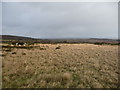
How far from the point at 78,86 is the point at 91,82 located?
89cm

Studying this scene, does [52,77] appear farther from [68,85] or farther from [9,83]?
[9,83]

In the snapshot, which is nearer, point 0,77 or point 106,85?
point 106,85

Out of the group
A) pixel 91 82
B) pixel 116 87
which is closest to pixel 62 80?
pixel 91 82

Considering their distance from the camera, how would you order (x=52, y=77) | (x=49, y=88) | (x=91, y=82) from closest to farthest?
(x=49, y=88)
(x=91, y=82)
(x=52, y=77)

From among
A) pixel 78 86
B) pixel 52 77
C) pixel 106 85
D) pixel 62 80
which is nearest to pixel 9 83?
pixel 52 77

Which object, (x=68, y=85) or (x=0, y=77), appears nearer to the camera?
(x=68, y=85)

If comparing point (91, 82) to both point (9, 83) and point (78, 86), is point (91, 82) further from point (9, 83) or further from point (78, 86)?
point (9, 83)

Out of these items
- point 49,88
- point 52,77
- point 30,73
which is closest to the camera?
point 49,88

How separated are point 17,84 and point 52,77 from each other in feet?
5.87

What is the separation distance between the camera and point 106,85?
5.71 meters

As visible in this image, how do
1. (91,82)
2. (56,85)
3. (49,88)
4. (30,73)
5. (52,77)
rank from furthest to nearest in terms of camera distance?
(30,73)
(52,77)
(91,82)
(56,85)
(49,88)

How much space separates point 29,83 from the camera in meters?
5.52

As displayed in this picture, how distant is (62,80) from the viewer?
20.0ft

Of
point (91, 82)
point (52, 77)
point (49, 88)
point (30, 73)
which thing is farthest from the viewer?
point (30, 73)
